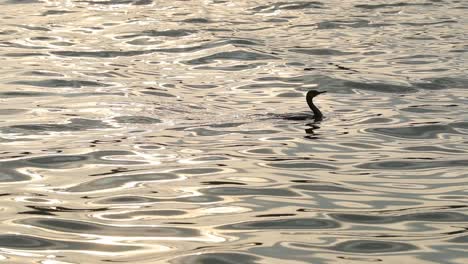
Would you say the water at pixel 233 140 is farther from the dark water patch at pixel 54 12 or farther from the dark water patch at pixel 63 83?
the dark water patch at pixel 54 12

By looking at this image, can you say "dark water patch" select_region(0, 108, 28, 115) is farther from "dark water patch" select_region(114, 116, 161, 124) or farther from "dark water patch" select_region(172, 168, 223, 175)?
"dark water patch" select_region(172, 168, 223, 175)

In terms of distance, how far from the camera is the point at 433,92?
837 inches

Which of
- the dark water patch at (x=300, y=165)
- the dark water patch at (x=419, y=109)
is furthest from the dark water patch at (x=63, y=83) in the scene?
the dark water patch at (x=300, y=165)

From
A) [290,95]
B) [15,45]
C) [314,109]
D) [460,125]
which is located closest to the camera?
[460,125]

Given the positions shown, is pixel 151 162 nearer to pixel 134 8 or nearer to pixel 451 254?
pixel 451 254

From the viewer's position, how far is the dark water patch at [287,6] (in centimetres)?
3328

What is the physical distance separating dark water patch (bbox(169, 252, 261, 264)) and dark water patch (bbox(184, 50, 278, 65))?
46.0 ft

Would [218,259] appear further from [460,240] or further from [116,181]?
[116,181]

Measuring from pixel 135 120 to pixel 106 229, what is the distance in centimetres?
640

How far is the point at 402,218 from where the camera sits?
12.4m

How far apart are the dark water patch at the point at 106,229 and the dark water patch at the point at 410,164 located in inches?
157

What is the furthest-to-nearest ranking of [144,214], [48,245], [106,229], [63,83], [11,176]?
[63,83] → [11,176] → [144,214] → [106,229] → [48,245]

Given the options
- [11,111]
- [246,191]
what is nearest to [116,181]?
[246,191]

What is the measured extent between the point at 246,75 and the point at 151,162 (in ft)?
27.7
